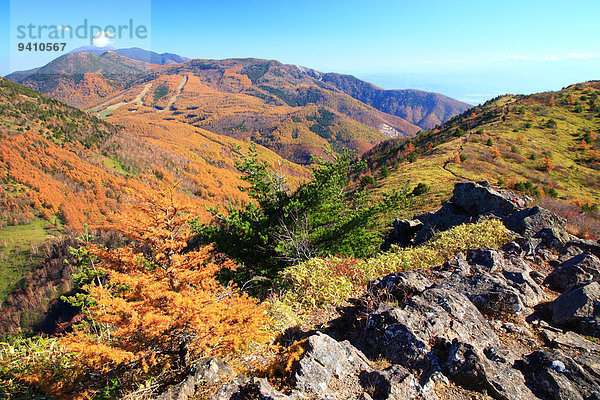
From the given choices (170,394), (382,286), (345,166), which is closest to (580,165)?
(345,166)

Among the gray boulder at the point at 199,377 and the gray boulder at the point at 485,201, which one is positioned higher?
the gray boulder at the point at 485,201

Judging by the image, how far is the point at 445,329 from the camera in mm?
4848

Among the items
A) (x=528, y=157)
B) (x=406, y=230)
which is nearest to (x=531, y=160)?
(x=528, y=157)

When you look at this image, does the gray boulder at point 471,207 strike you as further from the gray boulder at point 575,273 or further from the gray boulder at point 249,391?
the gray boulder at point 249,391

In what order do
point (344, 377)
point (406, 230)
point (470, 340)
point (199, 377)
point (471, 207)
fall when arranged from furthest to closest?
point (406, 230), point (471, 207), point (470, 340), point (199, 377), point (344, 377)

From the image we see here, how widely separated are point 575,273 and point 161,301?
9.65m

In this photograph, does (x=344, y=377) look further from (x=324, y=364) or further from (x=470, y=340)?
Result: (x=470, y=340)

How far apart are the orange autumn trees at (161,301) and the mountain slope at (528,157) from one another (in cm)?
2187

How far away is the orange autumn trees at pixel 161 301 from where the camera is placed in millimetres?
4066

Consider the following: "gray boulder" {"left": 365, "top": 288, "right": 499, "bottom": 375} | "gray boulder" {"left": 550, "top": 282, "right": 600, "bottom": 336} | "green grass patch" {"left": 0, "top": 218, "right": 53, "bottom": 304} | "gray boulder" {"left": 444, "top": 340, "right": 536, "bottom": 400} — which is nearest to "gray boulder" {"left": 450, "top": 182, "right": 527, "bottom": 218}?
"gray boulder" {"left": 550, "top": 282, "right": 600, "bottom": 336}

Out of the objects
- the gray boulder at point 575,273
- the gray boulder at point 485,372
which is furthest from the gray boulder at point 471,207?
the gray boulder at point 485,372

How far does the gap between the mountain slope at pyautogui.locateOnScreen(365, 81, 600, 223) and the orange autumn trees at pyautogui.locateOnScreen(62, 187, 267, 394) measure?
2187cm

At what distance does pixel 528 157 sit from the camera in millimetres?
34906

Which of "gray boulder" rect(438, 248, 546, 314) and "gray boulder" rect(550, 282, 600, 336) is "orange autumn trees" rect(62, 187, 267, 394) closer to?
"gray boulder" rect(438, 248, 546, 314)
